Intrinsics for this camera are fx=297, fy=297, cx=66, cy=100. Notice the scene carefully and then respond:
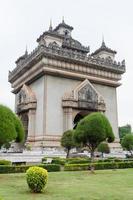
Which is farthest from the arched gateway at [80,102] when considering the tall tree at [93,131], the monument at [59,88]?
the tall tree at [93,131]

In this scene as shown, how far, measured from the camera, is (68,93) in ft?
130

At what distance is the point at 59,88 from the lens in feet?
129

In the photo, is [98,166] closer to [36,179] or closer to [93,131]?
[93,131]

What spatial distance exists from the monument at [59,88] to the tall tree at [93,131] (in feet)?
47.8

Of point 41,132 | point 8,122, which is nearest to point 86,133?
point 8,122

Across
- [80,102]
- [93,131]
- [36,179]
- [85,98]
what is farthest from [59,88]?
[36,179]

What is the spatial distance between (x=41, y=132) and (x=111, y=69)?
15024 millimetres

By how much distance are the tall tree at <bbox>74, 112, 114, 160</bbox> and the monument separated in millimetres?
14567

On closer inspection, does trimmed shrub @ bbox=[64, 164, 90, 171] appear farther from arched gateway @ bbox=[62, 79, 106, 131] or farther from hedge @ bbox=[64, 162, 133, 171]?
arched gateway @ bbox=[62, 79, 106, 131]

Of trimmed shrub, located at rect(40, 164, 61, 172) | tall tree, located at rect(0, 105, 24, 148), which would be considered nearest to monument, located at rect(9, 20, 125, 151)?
trimmed shrub, located at rect(40, 164, 61, 172)

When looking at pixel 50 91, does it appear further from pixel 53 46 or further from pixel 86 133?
pixel 86 133

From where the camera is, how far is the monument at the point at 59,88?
123 feet

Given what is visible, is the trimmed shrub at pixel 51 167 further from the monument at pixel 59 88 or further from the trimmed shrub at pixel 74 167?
the monument at pixel 59 88

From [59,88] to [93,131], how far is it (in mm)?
19386
